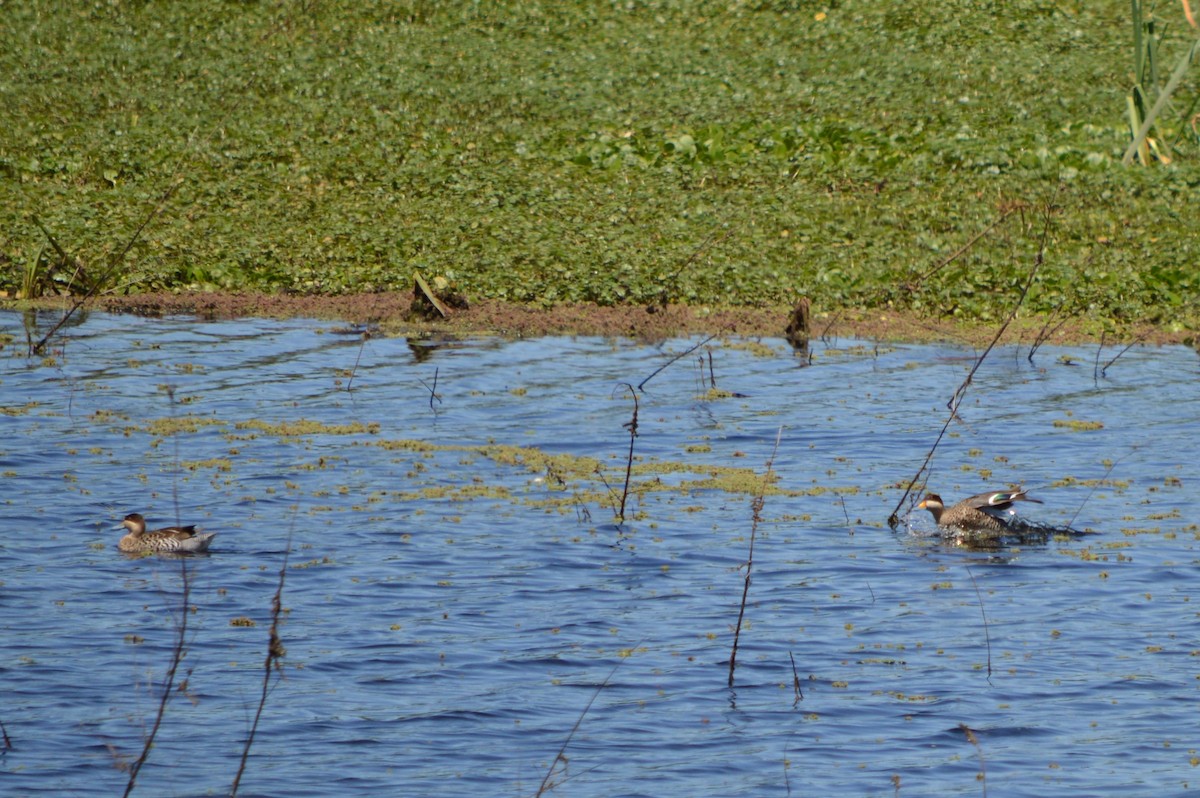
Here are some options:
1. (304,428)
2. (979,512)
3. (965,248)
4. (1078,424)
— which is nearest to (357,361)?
(304,428)

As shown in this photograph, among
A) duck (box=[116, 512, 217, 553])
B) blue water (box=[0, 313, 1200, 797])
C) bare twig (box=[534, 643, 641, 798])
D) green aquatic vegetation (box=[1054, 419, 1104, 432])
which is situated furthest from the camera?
green aquatic vegetation (box=[1054, 419, 1104, 432])

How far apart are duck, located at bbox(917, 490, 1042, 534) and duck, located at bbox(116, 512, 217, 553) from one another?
5.61m

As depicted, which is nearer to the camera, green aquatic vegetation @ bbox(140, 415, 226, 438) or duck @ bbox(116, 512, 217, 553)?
duck @ bbox(116, 512, 217, 553)

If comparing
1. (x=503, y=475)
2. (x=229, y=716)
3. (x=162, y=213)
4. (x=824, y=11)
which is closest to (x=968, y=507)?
(x=503, y=475)

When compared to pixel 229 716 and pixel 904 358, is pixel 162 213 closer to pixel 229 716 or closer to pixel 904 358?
pixel 904 358

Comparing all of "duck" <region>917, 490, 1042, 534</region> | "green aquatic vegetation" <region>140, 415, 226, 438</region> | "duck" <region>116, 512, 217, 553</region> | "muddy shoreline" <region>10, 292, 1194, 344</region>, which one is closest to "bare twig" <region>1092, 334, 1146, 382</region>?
"muddy shoreline" <region>10, 292, 1194, 344</region>

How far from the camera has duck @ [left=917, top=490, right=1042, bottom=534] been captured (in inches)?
521

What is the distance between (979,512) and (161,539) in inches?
247

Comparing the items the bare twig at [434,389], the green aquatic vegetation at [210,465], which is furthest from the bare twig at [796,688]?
the bare twig at [434,389]

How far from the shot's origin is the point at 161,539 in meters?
11.7

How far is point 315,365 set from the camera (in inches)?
787

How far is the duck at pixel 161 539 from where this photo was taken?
11617 mm

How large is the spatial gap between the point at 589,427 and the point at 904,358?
595cm

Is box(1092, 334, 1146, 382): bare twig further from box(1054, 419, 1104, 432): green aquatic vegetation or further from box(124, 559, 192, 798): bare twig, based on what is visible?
box(124, 559, 192, 798): bare twig
